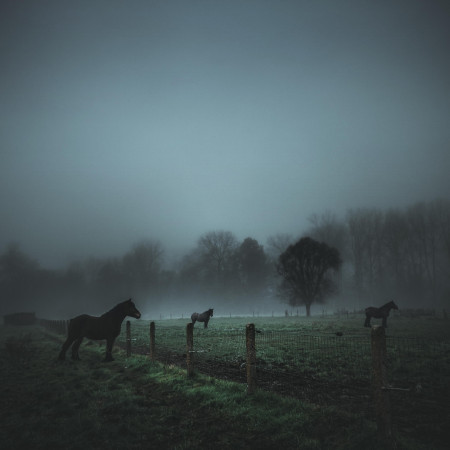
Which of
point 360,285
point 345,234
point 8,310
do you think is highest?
point 345,234

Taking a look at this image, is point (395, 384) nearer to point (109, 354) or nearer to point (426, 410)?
point (426, 410)

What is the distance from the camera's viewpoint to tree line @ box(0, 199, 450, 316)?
59.4 meters

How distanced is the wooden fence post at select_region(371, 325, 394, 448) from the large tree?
152 feet

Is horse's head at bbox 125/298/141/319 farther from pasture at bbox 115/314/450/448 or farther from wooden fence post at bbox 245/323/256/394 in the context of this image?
wooden fence post at bbox 245/323/256/394

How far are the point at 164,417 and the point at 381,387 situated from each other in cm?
421

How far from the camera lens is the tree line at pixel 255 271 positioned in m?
59.4

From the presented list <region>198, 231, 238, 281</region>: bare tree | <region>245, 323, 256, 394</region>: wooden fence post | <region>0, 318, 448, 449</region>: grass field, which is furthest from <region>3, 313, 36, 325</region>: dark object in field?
<region>245, 323, 256, 394</region>: wooden fence post

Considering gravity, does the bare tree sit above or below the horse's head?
above

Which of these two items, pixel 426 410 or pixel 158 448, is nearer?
pixel 158 448

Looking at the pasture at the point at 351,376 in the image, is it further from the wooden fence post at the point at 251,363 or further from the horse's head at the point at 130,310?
the horse's head at the point at 130,310

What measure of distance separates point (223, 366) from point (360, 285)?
194 ft

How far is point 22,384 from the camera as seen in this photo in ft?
33.0

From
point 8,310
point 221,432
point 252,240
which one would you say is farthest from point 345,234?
point 8,310

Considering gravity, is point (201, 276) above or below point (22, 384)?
above
